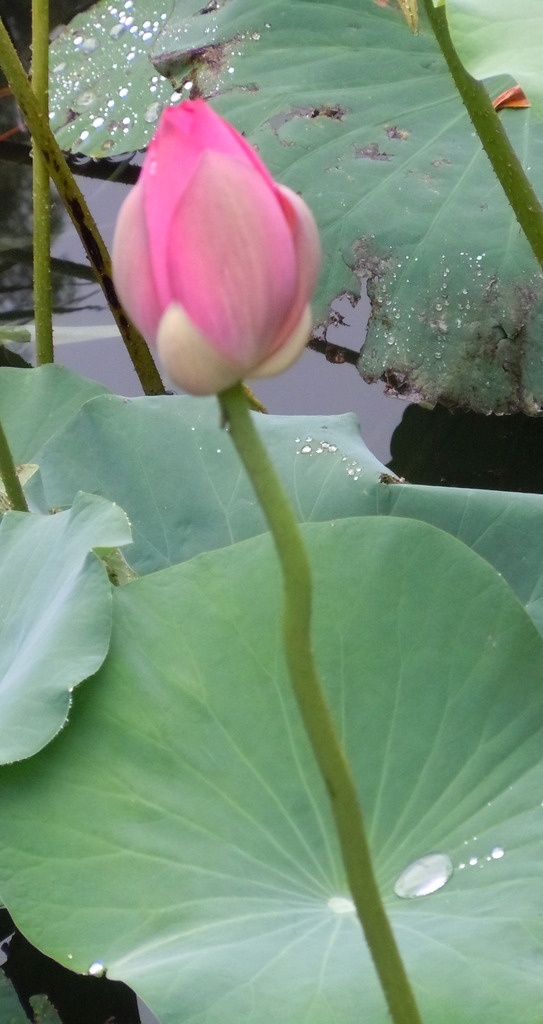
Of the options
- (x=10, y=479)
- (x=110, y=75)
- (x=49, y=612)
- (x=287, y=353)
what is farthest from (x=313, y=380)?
(x=287, y=353)

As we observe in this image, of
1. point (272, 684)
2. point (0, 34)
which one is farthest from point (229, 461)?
point (0, 34)

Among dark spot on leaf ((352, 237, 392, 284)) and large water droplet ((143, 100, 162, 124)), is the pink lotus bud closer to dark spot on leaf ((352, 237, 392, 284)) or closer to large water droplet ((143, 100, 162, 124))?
dark spot on leaf ((352, 237, 392, 284))

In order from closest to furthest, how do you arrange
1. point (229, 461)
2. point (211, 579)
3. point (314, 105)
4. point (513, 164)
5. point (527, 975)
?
point (527, 975) → point (513, 164) → point (211, 579) → point (229, 461) → point (314, 105)

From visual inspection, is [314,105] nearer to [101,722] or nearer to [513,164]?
[513,164]

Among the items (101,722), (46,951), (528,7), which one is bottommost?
(46,951)

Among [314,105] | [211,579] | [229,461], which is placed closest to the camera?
[211,579]
